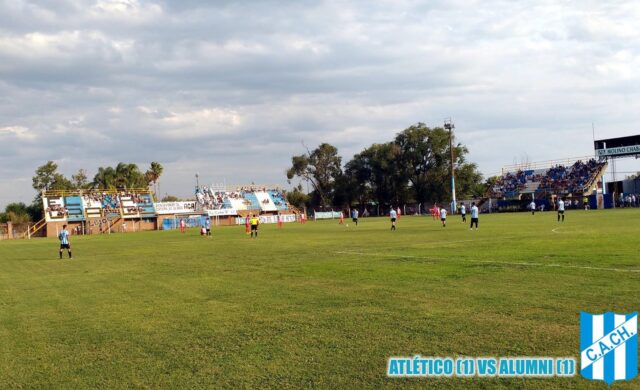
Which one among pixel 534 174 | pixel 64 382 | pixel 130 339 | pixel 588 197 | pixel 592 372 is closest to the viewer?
pixel 592 372

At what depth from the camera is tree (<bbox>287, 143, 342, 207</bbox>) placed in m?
110

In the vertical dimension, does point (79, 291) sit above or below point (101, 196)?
below

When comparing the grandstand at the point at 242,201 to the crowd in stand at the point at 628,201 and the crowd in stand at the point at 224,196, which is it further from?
the crowd in stand at the point at 628,201

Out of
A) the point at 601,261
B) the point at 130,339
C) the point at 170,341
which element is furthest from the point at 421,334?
the point at 601,261

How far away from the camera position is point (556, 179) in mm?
83250

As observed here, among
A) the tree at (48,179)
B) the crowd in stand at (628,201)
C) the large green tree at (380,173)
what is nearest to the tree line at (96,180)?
the tree at (48,179)

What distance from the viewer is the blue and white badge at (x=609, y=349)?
246 inches

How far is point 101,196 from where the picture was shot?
269 feet

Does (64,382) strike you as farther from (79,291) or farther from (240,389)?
(79,291)

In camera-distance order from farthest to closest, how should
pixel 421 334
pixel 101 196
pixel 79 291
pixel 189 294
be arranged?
pixel 101 196, pixel 79 291, pixel 189 294, pixel 421 334

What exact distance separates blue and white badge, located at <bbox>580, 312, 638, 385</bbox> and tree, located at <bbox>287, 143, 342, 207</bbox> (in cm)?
10225

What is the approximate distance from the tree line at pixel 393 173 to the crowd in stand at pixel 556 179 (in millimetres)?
8868

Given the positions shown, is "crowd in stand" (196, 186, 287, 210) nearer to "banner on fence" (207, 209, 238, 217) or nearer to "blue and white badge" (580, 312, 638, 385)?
"banner on fence" (207, 209, 238, 217)

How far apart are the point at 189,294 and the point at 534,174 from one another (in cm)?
8293
